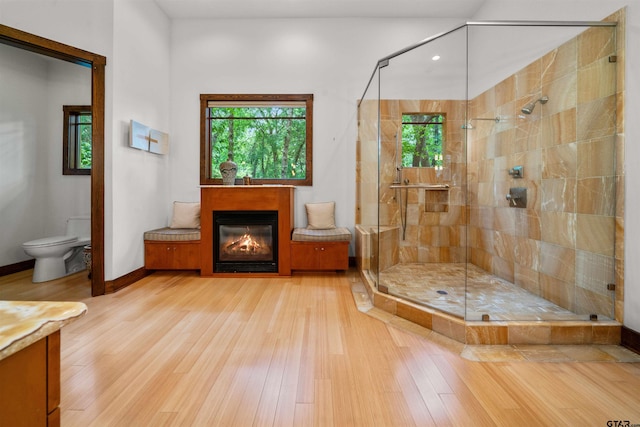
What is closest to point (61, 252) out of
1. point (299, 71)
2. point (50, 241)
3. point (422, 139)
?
point (50, 241)

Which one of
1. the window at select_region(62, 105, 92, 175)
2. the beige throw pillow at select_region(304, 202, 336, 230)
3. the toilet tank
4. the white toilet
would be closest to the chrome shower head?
the beige throw pillow at select_region(304, 202, 336, 230)

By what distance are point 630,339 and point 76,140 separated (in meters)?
5.92

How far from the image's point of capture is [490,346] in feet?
6.59

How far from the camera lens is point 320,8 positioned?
13.2 ft

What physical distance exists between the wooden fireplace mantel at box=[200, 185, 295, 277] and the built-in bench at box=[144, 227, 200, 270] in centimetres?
10

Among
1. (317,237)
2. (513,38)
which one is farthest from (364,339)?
(513,38)

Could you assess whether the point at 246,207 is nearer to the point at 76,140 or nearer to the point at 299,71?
the point at 299,71

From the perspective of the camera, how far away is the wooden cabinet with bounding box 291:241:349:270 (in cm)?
372

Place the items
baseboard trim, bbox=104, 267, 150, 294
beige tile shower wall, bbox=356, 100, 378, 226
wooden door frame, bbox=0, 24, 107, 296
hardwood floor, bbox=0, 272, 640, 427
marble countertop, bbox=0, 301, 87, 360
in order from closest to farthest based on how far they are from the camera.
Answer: marble countertop, bbox=0, 301, 87, 360
hardwood floor, bbox=0, 272, 640, 427
wooden door frame, bbox=0, 24, 107, 296
baseboard trim, bbox=104, 267, 150, 294
beige tile shower wall, bbox=356, 100, 378, 226

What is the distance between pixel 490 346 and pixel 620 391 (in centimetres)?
61

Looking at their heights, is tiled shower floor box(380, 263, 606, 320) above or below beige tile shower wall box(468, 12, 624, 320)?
below

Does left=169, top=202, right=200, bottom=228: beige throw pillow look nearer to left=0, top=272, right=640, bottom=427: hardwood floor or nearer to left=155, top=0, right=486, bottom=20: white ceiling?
left=0, top=272, right=640, bottom=427: hardwood floor

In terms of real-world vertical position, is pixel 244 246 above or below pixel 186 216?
below

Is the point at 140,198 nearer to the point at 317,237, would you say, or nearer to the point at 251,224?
the point at 251,224
